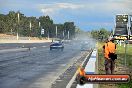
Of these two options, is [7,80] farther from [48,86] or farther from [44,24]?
[44,24]

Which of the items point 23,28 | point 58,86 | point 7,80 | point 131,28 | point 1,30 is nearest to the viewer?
point 58,86

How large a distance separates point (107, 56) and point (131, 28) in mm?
9323

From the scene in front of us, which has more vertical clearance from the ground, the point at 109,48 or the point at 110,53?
the point at 109,48

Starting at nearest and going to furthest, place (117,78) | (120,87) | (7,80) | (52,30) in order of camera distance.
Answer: (117,78), (120,87), (7,80), (52,30)

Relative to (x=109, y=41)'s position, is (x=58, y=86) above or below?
below

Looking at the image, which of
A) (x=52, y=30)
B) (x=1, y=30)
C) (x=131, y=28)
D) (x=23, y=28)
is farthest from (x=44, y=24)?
(x=131, y=28)

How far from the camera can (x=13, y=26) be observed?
136 metres

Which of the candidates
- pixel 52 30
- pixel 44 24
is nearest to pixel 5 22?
pixel 44 24

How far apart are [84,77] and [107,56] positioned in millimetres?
7841

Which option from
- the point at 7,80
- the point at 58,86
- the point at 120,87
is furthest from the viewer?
the point at 7,80

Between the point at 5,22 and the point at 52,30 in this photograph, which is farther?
the point at 52,30

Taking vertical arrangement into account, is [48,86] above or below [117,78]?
below

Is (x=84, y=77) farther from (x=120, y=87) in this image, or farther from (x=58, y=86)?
(x=58, y=86)

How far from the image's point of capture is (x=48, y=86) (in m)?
14.5
